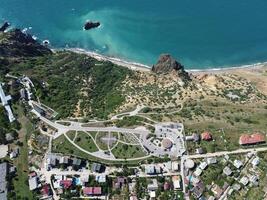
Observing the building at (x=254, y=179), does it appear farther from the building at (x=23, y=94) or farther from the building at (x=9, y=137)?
the building at (x=23, y=94)

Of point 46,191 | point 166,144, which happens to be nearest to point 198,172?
point 166,144

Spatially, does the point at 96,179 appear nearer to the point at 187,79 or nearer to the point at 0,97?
the point at 0,97

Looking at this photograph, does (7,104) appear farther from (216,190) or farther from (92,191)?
(216,190)

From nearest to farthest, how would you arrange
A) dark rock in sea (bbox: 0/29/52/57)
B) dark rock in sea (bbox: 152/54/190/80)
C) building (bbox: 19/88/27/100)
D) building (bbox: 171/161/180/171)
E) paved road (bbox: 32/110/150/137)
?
1. building (bbox: 171/161/180/171)
2. paved road (bbox: 32/110/150/137)
3. building (bbox: 19/88/27/100)
4. dark rock in sea (bbox: 152/54/190/80)
5. dark rock in sea (bbox: 0/29/52/57)

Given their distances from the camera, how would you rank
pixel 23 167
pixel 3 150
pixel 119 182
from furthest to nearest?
pixel 3 150 → pixel 23 167 → pixel 119 182

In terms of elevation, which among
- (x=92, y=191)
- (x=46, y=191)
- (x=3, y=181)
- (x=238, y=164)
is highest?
(x=238, y=164)

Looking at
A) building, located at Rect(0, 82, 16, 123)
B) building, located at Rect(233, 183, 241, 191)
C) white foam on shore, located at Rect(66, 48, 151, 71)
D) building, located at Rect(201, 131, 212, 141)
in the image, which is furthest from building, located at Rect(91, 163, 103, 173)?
white foam on shore, located at Rect(66, 48, 151, 71)

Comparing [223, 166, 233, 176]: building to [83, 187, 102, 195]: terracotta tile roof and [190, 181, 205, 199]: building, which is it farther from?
[83, 187, 102, 195]: terracotta tile roof
